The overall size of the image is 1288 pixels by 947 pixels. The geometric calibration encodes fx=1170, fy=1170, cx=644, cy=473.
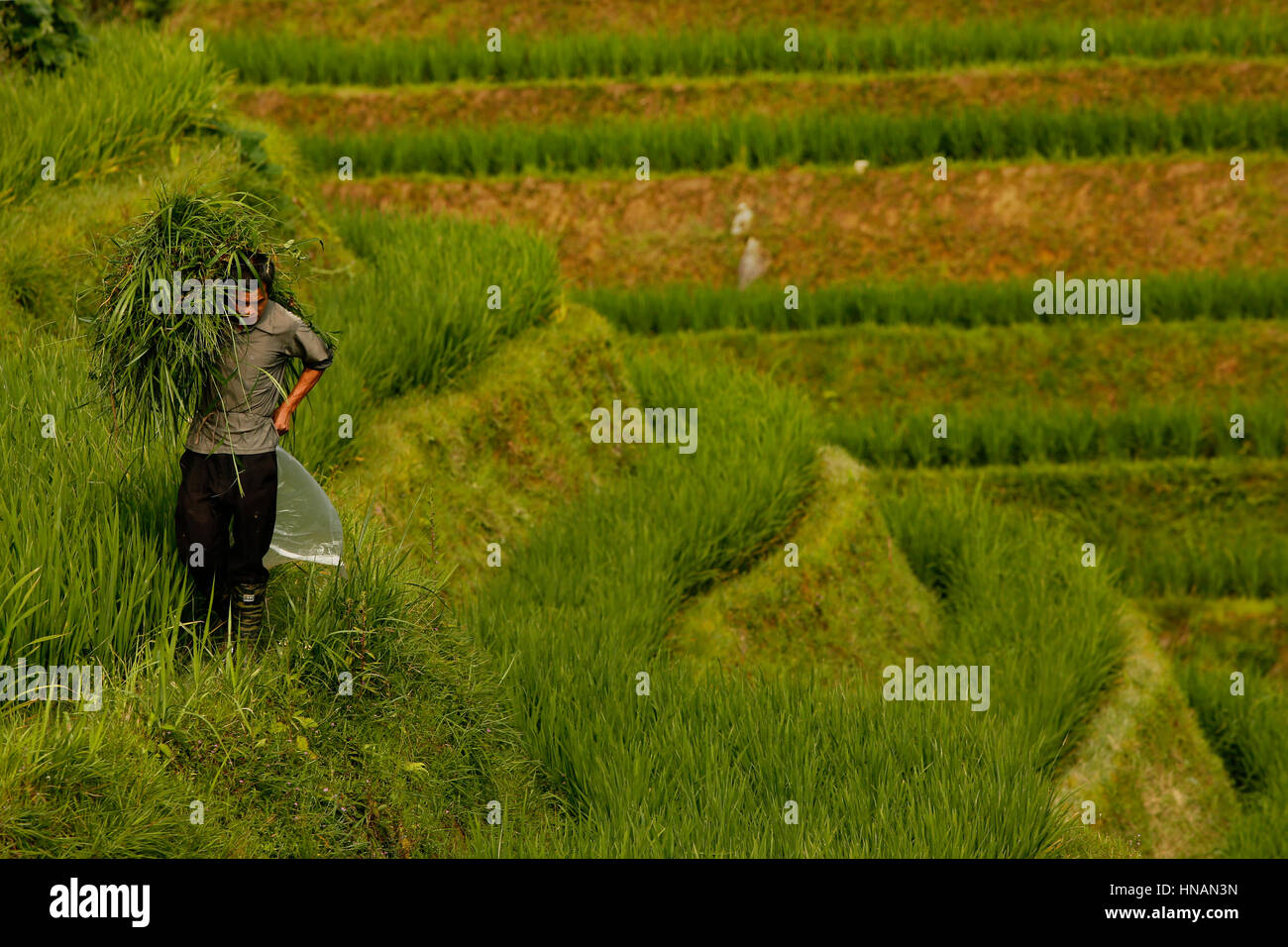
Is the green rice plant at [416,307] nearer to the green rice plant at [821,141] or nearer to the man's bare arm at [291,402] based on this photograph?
the man's bare arm at [291,402]


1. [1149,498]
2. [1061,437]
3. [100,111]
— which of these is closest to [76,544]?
[100,111]

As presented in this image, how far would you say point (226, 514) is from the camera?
2.94 m

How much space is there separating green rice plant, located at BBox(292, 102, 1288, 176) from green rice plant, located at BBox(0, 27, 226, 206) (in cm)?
346

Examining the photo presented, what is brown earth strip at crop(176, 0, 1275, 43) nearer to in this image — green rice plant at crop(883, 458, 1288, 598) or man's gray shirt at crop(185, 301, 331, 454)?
green rice plant at crop(883, 458, 1288, 598)

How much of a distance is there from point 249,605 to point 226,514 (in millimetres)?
243

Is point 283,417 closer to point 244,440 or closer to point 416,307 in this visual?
point 244,440

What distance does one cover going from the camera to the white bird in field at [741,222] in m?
8.76

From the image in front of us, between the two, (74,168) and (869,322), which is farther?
(869,322)

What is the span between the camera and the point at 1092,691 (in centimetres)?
540

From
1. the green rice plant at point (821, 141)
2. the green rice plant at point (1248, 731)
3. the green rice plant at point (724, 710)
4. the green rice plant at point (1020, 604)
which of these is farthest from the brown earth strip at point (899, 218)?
the green rice plant at point (724, 710)

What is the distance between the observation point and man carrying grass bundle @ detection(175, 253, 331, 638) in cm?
283

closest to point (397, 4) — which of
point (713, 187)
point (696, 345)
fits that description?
point (713, 187)
